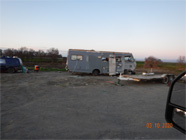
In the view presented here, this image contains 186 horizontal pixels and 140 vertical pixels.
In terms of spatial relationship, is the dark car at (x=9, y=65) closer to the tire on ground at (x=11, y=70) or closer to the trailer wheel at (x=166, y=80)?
the tire on ground at (x=11, y=70)

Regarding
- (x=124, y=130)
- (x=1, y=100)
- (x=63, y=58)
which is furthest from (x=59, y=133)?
(x=63, y=58)

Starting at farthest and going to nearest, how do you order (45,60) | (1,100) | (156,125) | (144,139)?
(45,60) → (1,100) → (156,125) → (144,139)

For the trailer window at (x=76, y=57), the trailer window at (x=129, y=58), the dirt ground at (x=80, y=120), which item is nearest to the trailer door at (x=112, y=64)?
the trailer window at (x=129, y=58)

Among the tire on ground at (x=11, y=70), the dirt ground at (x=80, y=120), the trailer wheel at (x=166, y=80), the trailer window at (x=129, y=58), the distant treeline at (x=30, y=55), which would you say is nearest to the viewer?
the dirt ground at (x=80, y=120)

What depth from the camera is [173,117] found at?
1430 mm

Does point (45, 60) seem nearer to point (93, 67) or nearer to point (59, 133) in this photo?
point (93, 67)

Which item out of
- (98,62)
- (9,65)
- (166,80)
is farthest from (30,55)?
(166,80)

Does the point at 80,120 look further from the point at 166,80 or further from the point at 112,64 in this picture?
the point at 112,64

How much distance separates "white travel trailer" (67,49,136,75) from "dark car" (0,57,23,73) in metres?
6.12

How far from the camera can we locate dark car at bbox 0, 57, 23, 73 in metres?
13.8

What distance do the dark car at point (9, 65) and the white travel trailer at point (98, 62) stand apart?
6118mm

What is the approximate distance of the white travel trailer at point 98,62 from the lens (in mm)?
12977

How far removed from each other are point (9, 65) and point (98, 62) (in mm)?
9736

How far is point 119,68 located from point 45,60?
2293cm
